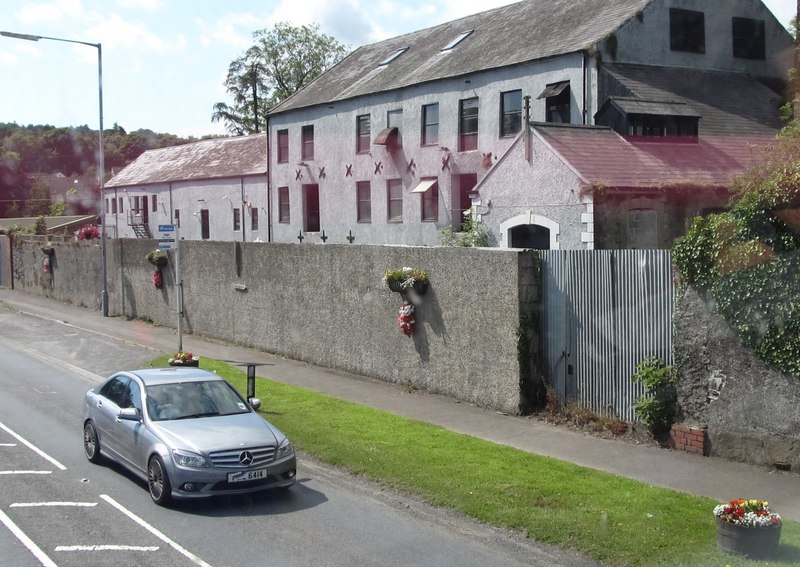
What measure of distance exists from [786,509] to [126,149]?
9746cm

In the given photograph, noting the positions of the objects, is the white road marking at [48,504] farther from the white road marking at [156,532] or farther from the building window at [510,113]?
the building window at [510,113]

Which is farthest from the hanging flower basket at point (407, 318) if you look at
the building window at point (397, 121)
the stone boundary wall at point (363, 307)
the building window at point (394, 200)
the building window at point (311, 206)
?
the building window at point (311, 206)

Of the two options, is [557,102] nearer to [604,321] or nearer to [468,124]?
[468,124]

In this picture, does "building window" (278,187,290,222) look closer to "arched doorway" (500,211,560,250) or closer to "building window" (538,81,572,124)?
"building window" (538,81,572,124)

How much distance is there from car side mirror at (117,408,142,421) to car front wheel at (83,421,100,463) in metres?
1.37

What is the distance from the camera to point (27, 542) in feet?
29.1

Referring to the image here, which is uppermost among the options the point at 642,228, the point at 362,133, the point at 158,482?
the point at 362,133

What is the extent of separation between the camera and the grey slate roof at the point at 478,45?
24828 mm

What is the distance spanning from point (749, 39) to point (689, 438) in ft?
64.0

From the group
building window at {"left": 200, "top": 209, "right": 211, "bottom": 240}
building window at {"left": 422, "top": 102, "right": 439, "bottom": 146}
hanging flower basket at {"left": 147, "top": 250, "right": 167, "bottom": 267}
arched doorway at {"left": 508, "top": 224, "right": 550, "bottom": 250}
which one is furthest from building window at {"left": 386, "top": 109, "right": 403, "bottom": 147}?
building window at {"left": 200, "top": 209, "right": 211, "bottom": 240}

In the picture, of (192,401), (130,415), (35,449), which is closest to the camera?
(130,415)

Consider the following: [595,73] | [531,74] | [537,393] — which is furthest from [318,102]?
[537,393]

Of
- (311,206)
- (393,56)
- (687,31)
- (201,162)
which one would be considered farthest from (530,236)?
(201,162)

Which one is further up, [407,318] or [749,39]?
[749,39]
